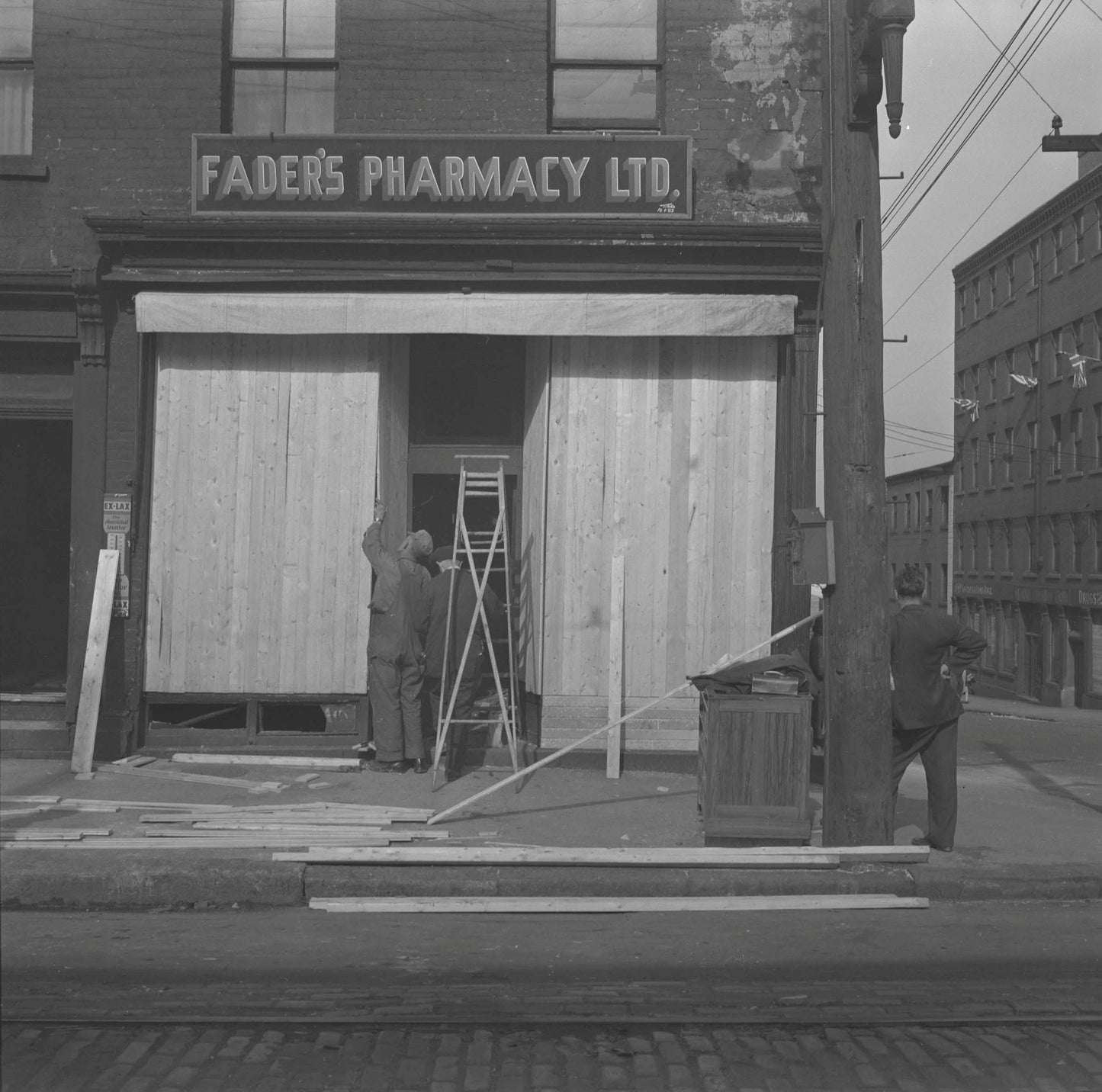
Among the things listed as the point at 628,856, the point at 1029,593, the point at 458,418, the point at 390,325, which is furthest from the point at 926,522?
the point at 628,856

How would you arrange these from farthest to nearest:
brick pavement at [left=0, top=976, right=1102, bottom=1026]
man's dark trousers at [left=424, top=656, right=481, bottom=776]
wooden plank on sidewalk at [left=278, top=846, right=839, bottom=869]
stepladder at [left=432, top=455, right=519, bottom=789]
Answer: man's dark trousers at [left=424, top=656, right=481, bottom=776] < stepladder at [left=432, top=455, right=519, bottom=789] < wooden plank on sidewalk at [left=278, top=846, right=839, bottom=869] < brick pavement at [left=0, top=976, right=1102, bottom=1026]

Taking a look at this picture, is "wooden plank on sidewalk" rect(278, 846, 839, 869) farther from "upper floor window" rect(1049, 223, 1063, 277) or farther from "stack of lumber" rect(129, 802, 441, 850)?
"upper floor window" rect(1049, 223, 1063, 277)

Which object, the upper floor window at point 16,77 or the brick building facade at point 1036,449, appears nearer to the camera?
the upper floor window at point 16,77

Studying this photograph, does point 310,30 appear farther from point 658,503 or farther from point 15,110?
point 658,503

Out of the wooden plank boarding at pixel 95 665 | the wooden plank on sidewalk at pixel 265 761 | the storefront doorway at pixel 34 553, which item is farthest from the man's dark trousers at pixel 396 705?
the storefront doorway at pixel 34 553

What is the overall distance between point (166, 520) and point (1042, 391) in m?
43.2

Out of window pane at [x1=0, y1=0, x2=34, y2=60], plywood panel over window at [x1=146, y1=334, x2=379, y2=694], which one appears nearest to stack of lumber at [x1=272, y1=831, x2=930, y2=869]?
plywood panel over window at [x1=146, y1=334, x2=379, y2=694]

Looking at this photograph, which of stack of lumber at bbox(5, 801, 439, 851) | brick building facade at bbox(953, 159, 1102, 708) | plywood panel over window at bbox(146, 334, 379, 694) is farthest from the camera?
brick building facade at bbox(953, 159, 1102, 708)

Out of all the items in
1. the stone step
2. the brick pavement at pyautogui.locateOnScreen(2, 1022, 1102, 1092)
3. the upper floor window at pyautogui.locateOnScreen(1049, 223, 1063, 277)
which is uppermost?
the upper floor window at pyautogui.locateOnScreen(1049, 223, 1063, 277)

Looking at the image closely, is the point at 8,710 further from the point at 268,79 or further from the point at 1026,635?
the point at 1026,635

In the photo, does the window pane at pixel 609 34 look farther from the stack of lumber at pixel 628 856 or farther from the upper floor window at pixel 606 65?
the stack of lumber at pixel 628 856

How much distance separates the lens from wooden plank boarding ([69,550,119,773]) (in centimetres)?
1084

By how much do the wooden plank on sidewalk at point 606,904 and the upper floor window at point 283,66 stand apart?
7.29 metres

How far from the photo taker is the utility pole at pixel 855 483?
8461 mm
